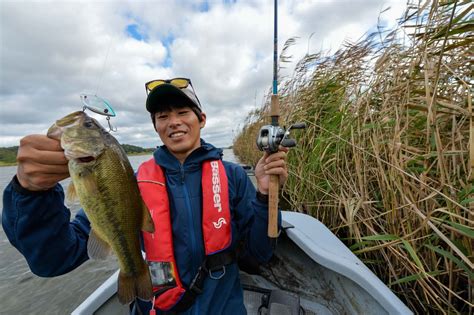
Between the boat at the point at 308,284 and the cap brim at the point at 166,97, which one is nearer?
the boat at the point at 308,284

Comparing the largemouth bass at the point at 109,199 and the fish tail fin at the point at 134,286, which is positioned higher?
the largemouth bass at the point at 109,199

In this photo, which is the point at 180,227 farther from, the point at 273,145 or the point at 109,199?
the point at 273,145

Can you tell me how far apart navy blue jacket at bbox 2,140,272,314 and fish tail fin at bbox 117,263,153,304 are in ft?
0.99

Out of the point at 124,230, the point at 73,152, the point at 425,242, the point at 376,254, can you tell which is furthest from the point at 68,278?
the point at 425,242

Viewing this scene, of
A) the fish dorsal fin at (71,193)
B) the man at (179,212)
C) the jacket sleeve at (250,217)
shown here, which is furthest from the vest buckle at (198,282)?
the fish dorsal fin at (71,193)

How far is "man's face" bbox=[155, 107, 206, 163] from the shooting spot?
1.91 metres

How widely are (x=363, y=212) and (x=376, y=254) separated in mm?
350

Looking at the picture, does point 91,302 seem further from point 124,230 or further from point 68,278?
point 68,278

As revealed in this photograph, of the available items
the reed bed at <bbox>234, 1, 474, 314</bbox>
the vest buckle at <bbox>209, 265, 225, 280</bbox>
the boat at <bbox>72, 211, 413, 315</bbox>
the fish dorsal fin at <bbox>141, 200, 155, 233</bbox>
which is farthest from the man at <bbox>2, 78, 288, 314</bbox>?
the reed bed at <bbox>234, 1, 474, 314</bbox>

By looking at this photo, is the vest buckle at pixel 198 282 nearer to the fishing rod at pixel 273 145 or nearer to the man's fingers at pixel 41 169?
the fishing rod at pixel 273 145

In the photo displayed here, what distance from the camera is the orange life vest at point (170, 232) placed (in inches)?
63.4

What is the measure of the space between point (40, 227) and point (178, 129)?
3.48ft

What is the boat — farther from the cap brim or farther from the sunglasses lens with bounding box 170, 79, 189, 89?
the sunglasses lens with bounding box 170, 79, 189, 89

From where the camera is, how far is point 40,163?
44.1 inches
